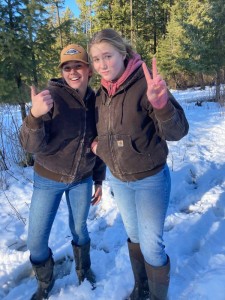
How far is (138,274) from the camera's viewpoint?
8.00ft

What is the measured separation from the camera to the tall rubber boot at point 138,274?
2.38 m

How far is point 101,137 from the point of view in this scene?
210cm

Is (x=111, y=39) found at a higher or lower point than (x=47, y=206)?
higher

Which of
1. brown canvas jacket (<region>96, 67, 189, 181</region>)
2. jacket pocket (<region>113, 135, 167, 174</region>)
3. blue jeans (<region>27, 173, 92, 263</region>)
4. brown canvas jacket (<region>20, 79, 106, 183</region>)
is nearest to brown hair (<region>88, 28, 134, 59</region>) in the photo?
brown canvas jacket (<region>96, 67, 189, 181</region>)

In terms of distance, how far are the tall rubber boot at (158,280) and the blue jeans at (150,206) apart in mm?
40

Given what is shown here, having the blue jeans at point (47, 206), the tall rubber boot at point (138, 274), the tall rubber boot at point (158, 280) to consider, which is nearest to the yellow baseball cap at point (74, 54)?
the blue jeans at point (47, 206)

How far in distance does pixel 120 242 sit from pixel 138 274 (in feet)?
2.70

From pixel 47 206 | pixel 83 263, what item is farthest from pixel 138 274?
pixel 47 206

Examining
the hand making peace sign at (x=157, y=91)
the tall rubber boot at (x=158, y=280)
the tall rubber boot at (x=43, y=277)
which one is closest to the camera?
the hand making peace sign at (x=157, y=91)

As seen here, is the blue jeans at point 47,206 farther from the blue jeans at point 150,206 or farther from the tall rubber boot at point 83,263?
the blue jeans at point 150,206

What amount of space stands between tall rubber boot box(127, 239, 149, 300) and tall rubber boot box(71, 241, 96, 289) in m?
0.41

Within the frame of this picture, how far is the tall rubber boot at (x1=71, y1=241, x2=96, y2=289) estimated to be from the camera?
2665 mm

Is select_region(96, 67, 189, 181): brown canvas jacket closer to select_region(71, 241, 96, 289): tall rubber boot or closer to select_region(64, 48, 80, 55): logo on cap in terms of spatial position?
select_region(64, 48, 80, 55): logo on cap

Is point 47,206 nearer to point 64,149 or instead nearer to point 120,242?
point 64,149
